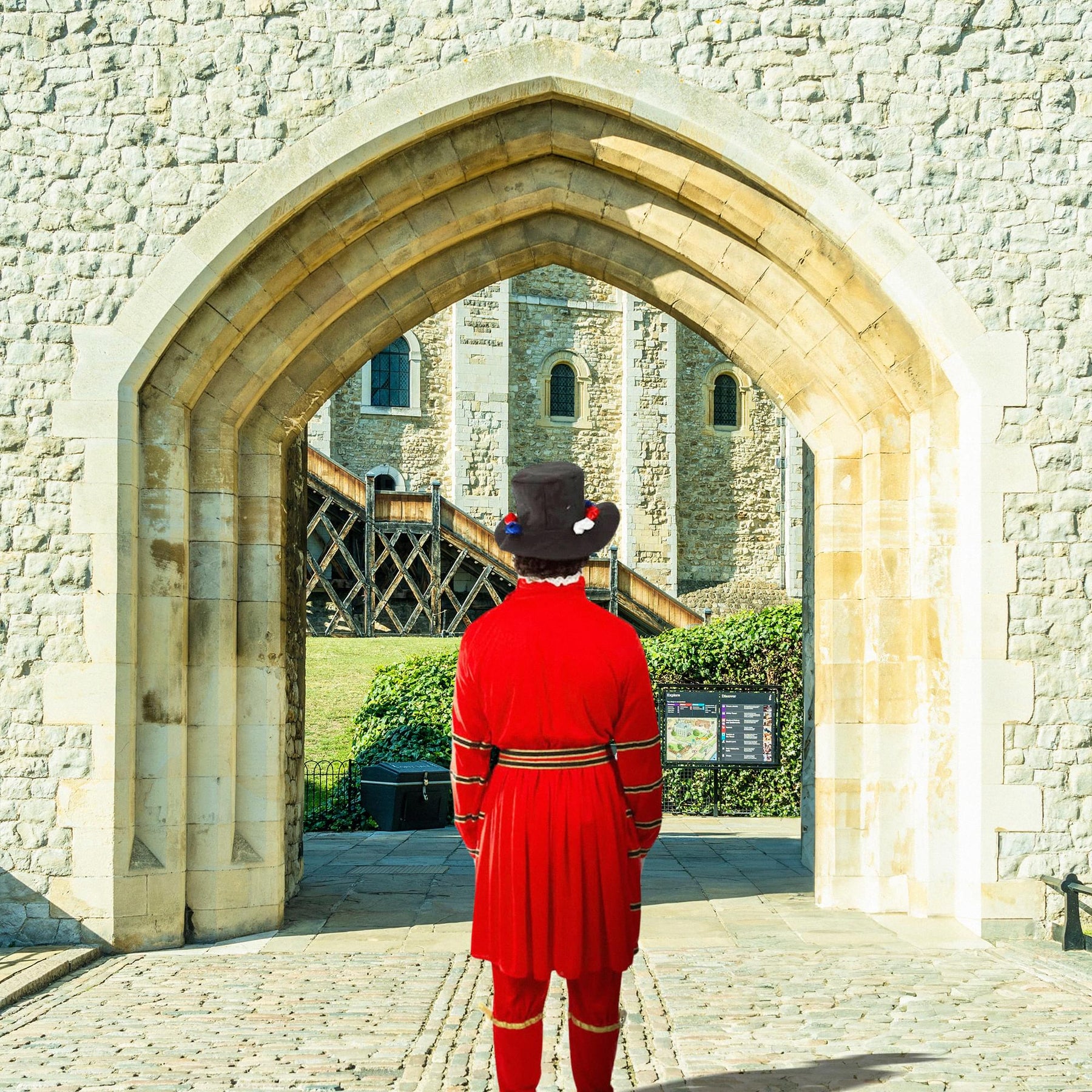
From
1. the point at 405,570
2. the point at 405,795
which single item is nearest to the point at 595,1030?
the point at 405,795

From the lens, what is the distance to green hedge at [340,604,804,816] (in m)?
13.4

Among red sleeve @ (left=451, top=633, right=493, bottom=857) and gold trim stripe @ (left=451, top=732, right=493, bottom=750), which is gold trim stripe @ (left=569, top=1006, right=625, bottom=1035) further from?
gold trim stripe @ (left=451, top=732, right=493, bottom=750)

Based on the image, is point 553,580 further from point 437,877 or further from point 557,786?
point 437,877

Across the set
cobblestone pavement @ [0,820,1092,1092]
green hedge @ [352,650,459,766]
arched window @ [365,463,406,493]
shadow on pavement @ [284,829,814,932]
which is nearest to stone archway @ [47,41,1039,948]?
cobblestone pavement @ [0,820,1092,1092]

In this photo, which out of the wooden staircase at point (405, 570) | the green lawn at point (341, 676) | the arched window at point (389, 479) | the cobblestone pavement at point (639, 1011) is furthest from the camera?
the arched window at point (389, 479)

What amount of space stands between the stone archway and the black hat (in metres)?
3.51

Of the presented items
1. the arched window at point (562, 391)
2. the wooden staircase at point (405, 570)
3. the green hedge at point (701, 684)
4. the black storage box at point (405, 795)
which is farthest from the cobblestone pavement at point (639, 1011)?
the arched window at point (562, 391)

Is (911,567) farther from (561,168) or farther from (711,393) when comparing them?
(711,393)

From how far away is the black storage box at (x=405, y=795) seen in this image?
12086 mm

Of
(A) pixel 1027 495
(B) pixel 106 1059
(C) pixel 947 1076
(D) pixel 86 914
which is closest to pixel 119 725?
(D) pixel 86 914

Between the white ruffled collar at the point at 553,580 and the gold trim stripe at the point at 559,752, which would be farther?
the white ruffled collar at the point at 553,580

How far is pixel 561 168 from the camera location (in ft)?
25.0

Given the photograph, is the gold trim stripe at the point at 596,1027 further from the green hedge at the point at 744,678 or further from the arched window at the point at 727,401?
the arched window at the point at 727,401

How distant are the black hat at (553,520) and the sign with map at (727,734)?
9.33 metres
